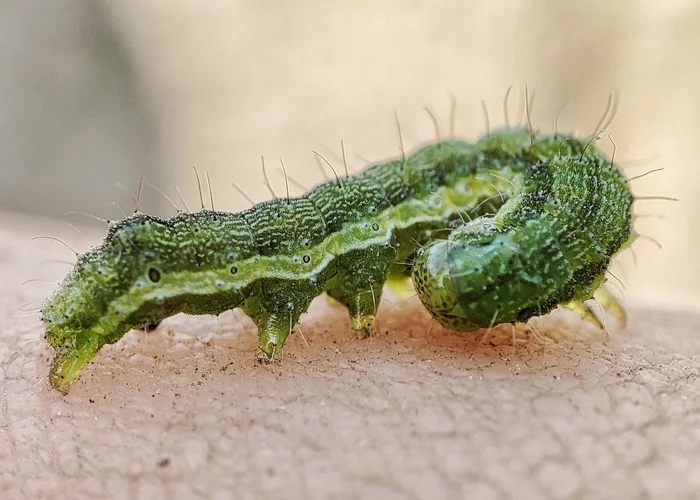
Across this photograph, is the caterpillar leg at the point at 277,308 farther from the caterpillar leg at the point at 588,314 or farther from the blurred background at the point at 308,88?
the blurred background at the point at 308,88

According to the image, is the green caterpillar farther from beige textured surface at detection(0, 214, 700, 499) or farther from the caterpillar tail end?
beige textured surface at detection(0, 214, 700, 499)

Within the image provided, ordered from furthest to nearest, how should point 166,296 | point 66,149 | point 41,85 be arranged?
point 66,149, point 41,85, point 166,296

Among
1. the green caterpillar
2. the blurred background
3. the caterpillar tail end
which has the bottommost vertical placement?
the caterpillar tail end

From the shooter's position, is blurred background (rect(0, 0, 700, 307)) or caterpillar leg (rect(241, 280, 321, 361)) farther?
blurred background (rect(0, 0, 700, 307))

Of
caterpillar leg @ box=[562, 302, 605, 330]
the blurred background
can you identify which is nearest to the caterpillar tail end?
caterpillar leg @ box=[562, 302, 605, 330]

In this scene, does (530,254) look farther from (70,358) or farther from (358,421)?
(70,358)

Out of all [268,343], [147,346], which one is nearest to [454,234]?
[268,343]

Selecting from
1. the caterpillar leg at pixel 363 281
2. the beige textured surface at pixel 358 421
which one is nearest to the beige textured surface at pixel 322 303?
the beige textured surface at pixel 358 421

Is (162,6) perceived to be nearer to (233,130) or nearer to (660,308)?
(233,130)
